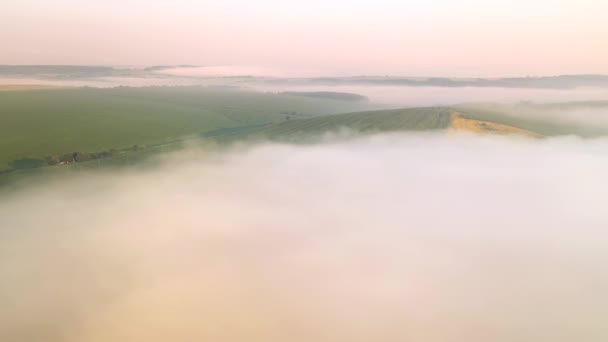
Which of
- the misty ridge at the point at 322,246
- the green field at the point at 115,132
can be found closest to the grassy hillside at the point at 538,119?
the green field at the point at 115,132

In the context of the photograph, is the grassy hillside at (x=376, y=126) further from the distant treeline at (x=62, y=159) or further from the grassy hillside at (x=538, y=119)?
the distant treeline at (x=62, y=159)

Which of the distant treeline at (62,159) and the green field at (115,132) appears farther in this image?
the green field at (115,132)

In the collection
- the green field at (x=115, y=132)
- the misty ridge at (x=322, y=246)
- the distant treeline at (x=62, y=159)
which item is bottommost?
the misty ridge at (x=322, y=246)

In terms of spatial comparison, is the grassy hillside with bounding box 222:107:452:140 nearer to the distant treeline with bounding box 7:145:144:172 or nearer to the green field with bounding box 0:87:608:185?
the green field with bounding box 0:87:608:185

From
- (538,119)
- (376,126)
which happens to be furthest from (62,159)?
(538,119)

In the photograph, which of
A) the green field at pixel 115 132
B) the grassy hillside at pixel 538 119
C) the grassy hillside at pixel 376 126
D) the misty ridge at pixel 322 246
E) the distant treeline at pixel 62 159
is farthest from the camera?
the grassy hillside at pixel 376 126

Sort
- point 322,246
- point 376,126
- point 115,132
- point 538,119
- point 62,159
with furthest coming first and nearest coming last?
point 376,126
point 538,119
point 115,132
point 62,159
point 322,246

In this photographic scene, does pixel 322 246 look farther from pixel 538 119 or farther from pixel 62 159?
pixel 538 119

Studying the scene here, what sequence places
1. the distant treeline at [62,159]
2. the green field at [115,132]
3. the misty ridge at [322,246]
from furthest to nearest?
the green field at [115,132], the distant treeline at [62,159], the misty ridge at [322,246]

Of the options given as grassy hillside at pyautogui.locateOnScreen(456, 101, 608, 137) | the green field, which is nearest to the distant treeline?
the green field
